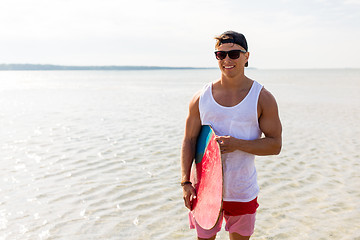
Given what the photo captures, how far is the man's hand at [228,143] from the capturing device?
8.41ft

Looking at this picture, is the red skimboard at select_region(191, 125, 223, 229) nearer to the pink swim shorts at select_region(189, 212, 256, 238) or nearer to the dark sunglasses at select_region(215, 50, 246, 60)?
the pink swim shorts at select_region(189, 212, 256, 238)

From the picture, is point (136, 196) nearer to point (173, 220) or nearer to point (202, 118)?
point (173, 220)

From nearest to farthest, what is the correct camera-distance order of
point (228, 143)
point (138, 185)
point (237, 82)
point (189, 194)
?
point (228, 143) → point (237, 82) → point (189, 194) → point (138, 185)

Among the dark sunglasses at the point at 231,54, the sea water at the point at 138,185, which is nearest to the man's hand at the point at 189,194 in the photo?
the dark sunglasses at the point at 231,54

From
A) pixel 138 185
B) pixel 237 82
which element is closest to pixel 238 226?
pixel 237 82

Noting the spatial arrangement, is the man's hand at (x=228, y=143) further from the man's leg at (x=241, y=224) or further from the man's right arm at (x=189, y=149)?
the man's leg at (x=241, y=224)

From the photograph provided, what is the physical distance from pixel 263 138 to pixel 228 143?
27 cm

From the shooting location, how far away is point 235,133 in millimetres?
2650

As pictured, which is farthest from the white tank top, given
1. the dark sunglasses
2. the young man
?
the dark sunglasses

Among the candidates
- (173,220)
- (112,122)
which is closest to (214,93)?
(173,220)

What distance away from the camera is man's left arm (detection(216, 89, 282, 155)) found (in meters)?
2.57

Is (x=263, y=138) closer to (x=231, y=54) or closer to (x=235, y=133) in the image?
(x=235, y=133)

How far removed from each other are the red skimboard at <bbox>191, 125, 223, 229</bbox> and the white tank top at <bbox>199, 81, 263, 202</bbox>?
3.6 inches

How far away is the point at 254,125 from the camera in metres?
2.63
